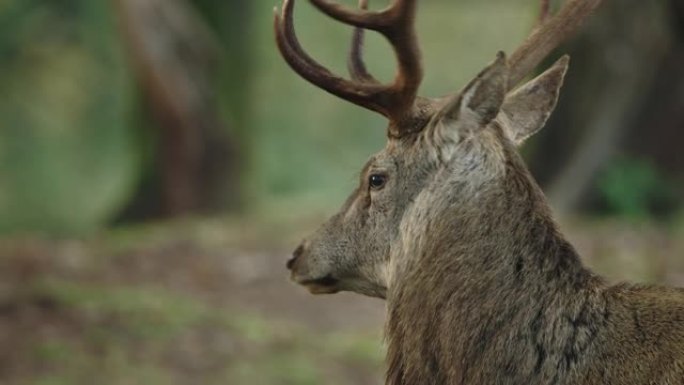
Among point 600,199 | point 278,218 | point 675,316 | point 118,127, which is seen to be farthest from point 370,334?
point 118,127

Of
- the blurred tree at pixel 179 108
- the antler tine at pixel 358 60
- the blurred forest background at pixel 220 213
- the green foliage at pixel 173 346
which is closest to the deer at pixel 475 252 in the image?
the antler tine at pixel 358 60

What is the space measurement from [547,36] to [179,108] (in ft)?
34.8

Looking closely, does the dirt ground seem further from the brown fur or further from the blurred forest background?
the brown fur

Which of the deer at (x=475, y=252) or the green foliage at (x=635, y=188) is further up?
the green foliage at (x=635, y=188)

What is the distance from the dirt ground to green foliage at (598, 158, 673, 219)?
27 cm

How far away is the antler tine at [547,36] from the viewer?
5.52 metres

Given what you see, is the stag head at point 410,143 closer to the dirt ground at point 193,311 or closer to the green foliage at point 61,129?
the dirt ground at point 193,311

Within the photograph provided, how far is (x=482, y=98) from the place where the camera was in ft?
16.1

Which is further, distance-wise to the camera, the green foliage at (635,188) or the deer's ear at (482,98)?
the green foliage at (635,188)

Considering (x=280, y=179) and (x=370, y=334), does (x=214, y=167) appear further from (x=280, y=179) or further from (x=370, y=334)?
(x=280, y=179)

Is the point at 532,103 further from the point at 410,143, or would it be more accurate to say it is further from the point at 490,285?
the point at 490,285

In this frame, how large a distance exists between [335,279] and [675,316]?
4.23 ft

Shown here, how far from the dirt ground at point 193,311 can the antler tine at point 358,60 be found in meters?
3.61

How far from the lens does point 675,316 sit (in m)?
4.73
